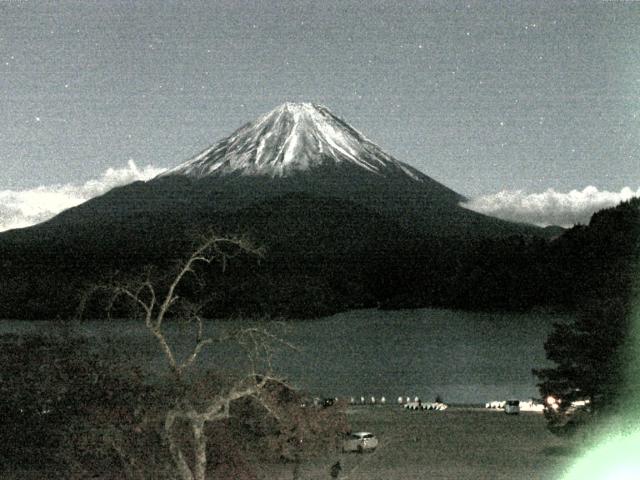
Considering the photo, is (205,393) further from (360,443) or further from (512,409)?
(512,409)

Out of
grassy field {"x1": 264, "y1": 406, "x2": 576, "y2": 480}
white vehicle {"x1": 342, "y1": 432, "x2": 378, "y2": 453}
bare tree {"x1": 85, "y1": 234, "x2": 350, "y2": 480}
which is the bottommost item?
grassy field {"x1": 264, "y1": 406, "x2": 576, "y2": 480}

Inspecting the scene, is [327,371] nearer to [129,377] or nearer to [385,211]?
[129,377]

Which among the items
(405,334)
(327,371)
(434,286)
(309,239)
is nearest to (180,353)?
(327,371)

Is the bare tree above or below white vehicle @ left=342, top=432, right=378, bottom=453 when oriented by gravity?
above

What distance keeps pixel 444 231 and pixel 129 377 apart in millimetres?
125896

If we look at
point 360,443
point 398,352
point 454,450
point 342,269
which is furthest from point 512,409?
point 342,269

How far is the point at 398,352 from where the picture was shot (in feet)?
221

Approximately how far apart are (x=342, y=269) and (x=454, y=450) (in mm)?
88237

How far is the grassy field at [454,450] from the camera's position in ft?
48.4

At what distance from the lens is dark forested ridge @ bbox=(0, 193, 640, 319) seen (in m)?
83.1

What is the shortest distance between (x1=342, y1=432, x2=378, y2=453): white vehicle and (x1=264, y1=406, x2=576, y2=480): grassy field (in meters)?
0.21

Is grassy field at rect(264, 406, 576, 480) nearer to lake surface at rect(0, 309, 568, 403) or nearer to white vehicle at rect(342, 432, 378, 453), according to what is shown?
white vehicle at rect(342, 432, 378, 453)

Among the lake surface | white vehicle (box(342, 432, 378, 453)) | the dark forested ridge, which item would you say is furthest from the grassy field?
the dark forested ridge

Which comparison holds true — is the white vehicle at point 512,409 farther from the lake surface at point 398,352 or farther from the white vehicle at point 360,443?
the white vehicle at point 360,443
